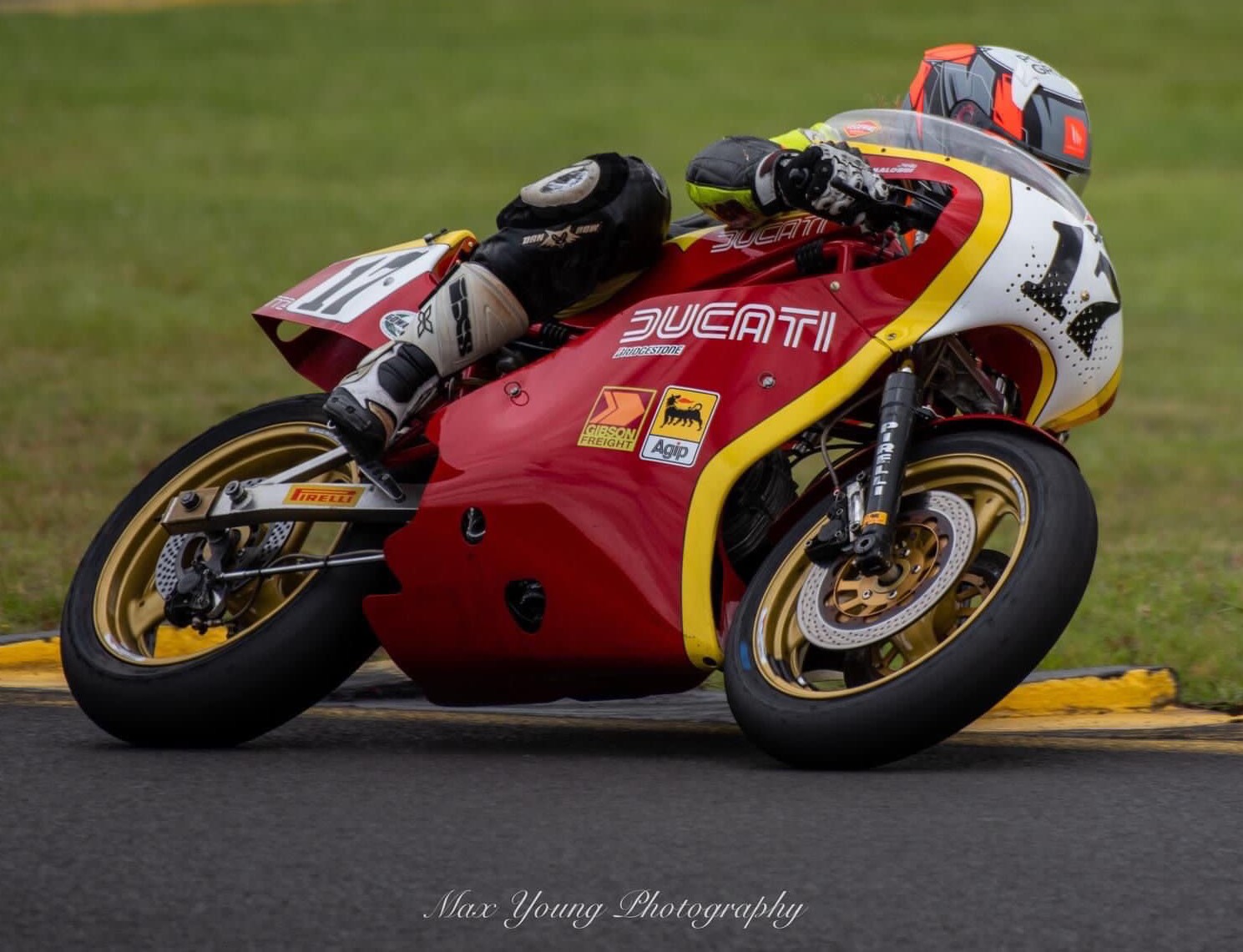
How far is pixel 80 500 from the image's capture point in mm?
8586

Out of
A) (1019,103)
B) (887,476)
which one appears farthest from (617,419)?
(1019,103)

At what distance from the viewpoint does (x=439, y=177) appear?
23.1 m

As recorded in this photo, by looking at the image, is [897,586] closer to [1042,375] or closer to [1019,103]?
[1042,375]

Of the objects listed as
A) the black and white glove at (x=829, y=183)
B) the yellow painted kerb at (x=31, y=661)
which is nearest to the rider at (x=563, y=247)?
the black and white glove at (x=829, y=183)

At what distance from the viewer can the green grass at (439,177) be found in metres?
8.98

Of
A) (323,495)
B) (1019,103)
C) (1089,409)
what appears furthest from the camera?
(1019,103)

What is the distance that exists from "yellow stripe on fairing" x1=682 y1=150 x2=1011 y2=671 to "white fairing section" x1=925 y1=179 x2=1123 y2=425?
28 mm

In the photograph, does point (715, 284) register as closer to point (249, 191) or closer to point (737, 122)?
point (249, 191)

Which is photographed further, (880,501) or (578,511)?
(578,511)

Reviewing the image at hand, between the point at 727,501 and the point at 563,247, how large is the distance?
26.7 inches

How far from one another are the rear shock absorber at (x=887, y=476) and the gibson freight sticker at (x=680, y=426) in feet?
1.25

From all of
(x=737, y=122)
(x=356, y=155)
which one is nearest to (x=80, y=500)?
(x=356, y=155)

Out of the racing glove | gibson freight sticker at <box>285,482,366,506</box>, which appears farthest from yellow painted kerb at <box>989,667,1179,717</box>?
gibson freight sticker at <box>285,482,366,506</box>

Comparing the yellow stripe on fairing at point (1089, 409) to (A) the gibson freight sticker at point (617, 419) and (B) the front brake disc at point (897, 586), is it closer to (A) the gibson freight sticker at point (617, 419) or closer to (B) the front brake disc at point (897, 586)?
(B) the front brake disc at point (897, 586)
